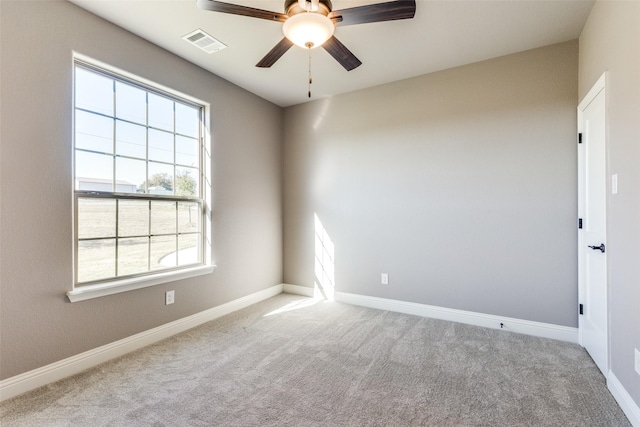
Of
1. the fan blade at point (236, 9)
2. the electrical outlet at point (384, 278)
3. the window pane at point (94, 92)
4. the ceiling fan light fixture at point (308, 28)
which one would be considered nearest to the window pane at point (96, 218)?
the window pane at point (94, 92)

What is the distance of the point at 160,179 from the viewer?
9.51 ft

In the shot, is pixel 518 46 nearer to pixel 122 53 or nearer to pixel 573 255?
pixel 573 255

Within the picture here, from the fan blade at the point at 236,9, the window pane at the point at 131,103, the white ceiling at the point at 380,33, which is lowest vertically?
the window pane at the point at 131,103

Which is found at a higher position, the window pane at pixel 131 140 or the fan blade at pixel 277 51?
the fan blade at pixel 277 51

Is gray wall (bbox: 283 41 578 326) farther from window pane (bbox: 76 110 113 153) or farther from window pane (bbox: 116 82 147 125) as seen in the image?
window pane (bbox: 76 110 113 153)

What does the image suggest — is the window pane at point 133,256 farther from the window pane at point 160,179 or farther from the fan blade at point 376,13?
the fan blade at point 376,13

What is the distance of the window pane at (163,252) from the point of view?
283 cm

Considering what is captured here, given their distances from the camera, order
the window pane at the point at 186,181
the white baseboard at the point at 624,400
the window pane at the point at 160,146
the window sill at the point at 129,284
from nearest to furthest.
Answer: the white baseboard at the point at 624,400
the window sill at the point at 129,284
the window pane at the point at 160,146
the window pane at the point at 186,181

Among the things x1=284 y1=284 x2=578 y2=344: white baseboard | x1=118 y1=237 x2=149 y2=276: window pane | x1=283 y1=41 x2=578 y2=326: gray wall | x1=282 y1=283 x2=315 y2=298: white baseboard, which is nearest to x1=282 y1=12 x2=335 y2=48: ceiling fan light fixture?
x1=283 y1=41 x2=578 y2=326: gray wall

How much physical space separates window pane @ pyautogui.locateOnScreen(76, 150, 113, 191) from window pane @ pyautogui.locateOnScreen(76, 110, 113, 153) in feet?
0.21

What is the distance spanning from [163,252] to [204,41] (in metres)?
2.01

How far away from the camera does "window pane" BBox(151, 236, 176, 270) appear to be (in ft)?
9.30

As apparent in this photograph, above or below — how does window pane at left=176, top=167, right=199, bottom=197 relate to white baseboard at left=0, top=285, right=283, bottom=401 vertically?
above

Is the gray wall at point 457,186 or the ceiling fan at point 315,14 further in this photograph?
the gray wall at point 457,186
